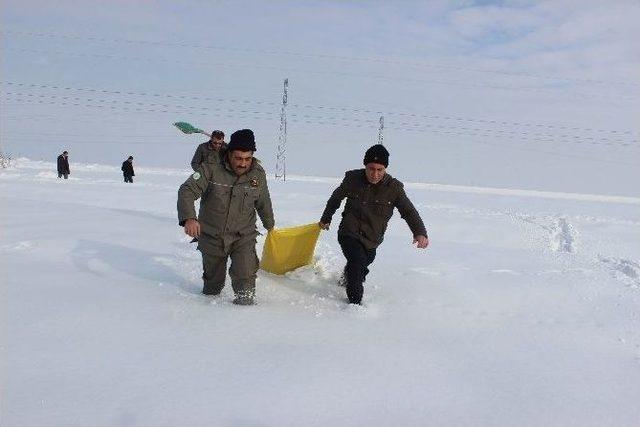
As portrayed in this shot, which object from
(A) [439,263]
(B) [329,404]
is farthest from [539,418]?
(A) [439,263]

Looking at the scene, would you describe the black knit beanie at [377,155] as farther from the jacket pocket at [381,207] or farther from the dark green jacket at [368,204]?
the jacket pocket at [381,207]

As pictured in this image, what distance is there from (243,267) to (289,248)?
0.91m

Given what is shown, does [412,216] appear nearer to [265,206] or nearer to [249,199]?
[265,206]

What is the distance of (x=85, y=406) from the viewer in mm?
2273

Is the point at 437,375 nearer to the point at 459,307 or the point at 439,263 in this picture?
the point at 459,307

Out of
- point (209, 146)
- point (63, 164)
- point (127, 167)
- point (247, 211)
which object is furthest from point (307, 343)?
point (63, 164)

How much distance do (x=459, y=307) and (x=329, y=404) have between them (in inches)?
87.8

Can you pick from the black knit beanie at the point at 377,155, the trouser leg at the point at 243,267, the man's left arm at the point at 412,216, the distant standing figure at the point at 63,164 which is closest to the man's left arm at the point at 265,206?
the trouser leg at the point at 243,267

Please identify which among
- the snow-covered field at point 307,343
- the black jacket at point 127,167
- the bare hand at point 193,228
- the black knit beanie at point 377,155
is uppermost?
the black knit beanie at point 377,155

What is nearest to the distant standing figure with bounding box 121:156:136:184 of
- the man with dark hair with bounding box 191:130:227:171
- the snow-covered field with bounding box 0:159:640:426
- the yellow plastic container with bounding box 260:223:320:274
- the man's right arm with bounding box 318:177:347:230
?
the snow-covered field with bounding box 0:159:640:426

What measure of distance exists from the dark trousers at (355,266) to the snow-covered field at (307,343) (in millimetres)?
141

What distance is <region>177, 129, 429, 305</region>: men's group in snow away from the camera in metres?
3.81

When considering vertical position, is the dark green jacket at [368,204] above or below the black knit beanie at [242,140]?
below

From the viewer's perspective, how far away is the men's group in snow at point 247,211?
381 centimetres
